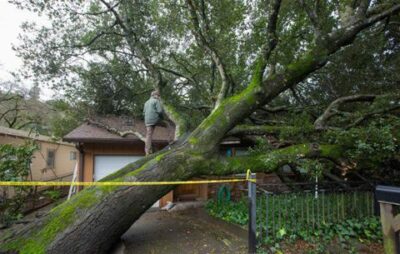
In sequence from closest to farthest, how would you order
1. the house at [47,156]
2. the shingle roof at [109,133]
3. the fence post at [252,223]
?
the fence post at [252,223], the shingle roof at [109,133], the house at [47,156]

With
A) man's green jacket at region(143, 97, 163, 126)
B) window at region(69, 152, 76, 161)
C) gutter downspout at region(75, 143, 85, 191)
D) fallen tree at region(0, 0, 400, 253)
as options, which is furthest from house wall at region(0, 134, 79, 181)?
fallen tree at region(0, 0, 400, 253)

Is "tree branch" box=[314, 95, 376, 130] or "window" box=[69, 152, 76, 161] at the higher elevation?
"tree branch" box=[314, 95, 376, 130]

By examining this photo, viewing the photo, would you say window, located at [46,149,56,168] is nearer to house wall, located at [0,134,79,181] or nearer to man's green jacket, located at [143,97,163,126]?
house wall, located at [0,134,79,181]

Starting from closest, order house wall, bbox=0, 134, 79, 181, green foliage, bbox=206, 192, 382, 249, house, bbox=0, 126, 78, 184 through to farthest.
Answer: green foliage, bbox=206, 192, 382, 249 → house, bbox=0, 126, 78, 184 → house wall, bbox=0, 134, 79, 181

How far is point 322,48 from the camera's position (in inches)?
218

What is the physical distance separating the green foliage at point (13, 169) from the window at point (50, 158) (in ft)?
24.8

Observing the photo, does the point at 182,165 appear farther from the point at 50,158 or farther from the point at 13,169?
the point at 50,158

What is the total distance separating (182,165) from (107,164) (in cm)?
488

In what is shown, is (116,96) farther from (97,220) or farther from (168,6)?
(97,220)

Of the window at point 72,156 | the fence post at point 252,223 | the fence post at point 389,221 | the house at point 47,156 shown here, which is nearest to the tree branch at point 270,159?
the fence post at point 252,223

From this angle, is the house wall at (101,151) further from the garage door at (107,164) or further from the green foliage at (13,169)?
the green foliage at (13,169)

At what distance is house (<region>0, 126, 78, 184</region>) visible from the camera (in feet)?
32.0

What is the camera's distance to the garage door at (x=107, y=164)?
28.0ft

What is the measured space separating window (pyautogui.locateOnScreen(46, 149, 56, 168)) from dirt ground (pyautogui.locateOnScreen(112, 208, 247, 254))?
27.9 feet
